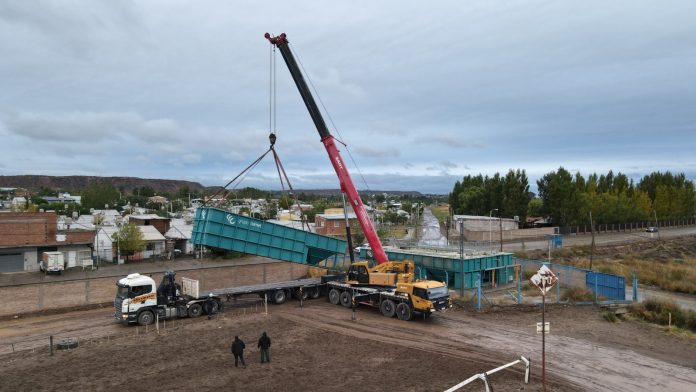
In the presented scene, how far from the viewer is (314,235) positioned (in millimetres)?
27203

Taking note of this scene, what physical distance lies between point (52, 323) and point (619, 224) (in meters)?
82.8

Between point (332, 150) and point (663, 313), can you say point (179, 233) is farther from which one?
point (663, 313)

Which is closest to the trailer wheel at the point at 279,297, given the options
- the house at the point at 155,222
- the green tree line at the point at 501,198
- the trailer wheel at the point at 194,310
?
the trailer wheel at the point at 194,310

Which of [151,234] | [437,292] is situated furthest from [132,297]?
[151,234]

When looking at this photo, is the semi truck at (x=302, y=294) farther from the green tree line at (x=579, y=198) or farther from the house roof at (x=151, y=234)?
the green tree line at (x=579, y=198)

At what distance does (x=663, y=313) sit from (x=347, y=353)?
1734 centimetres

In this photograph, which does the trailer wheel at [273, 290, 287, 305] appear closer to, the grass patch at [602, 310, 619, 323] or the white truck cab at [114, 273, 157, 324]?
the white truck cab at [114, 273, 157, 324]

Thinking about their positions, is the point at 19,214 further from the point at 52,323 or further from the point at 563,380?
the point at 563,380

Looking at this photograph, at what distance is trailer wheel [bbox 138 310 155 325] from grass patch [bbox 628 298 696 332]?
24.7 metres

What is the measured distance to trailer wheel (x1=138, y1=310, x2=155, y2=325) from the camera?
846 inches

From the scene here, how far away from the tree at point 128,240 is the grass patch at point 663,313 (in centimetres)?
3831

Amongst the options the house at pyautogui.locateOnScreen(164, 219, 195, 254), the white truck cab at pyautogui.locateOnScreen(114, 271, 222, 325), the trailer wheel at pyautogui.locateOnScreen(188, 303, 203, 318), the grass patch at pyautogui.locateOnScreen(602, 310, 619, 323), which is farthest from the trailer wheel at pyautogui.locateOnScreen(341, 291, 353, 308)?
the house at pyautogui.locateOnScreen(164, 219, 195, 254)

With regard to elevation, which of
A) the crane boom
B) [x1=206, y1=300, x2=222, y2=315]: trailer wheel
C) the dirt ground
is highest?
the crane boom

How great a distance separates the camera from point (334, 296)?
2622 cm
